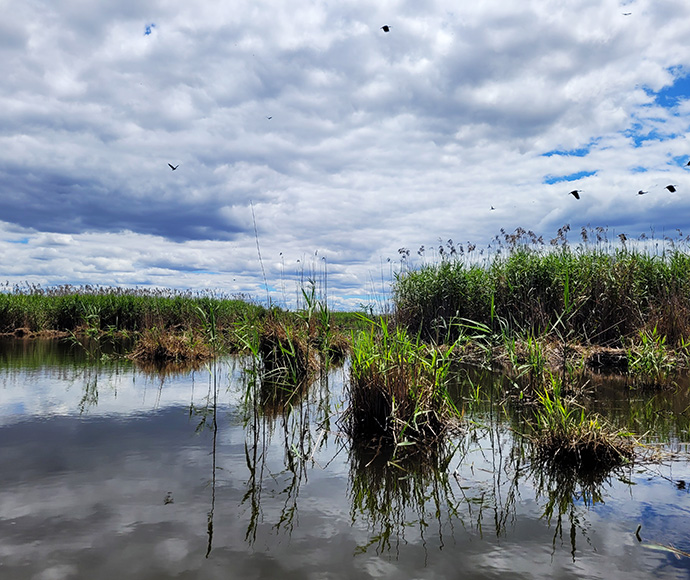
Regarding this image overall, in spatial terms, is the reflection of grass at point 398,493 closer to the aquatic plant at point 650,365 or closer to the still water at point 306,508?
the still water at point 306,508

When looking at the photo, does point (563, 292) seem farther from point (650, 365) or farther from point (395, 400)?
point (395, 400)

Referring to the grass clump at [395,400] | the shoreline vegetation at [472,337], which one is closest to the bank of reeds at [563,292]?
the shoreline vegetation at [472,337]

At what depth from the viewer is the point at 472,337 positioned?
5773mm

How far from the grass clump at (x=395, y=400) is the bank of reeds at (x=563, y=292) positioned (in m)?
5.15

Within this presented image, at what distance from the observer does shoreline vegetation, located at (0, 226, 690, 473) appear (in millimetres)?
4527

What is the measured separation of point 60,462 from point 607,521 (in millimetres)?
4065

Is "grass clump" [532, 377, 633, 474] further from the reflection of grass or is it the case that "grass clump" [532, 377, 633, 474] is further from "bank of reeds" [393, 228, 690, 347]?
"bank of reeds" [393, 228, 690, 347]

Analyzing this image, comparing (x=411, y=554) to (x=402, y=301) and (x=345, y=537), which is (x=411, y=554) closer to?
(x=345, y=537)

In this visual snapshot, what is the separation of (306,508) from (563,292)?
10.5 m

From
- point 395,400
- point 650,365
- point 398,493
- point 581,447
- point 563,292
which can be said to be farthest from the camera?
point 563,292

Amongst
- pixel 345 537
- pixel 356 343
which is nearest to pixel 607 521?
pixel 345 537

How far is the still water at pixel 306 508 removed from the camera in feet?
8.17

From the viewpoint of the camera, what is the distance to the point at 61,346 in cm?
1341

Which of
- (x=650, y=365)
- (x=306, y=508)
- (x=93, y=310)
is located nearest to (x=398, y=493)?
(x=306, y=508)
